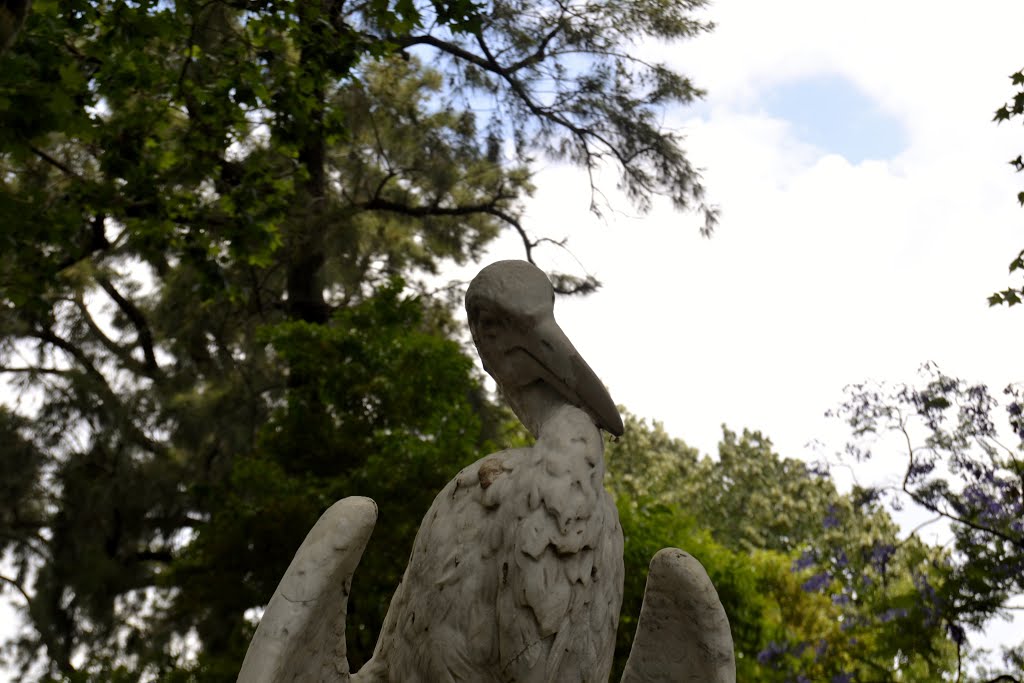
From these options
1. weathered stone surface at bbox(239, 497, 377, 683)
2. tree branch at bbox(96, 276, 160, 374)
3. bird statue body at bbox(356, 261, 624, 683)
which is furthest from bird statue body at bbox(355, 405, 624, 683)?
tree branch at bbox(96, 276, 160, 374)

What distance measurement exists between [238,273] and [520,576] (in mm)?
10898

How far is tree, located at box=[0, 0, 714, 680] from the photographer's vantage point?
24.3 feet

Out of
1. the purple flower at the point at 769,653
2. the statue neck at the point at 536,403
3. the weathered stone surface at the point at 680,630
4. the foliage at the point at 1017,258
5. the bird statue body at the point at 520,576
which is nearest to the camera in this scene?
the bird statue body at the point at 520,576

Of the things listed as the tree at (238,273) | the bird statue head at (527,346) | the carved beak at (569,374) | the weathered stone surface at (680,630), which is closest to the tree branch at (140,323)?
the tree at (238,273)

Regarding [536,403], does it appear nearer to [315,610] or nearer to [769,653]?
[315,610]

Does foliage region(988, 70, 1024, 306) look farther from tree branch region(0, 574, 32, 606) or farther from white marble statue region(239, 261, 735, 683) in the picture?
tree branch region(0, 574, 32, 606)

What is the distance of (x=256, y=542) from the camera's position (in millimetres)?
8406

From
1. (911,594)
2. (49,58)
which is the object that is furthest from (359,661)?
(49,58)

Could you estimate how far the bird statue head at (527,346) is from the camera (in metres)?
2.51

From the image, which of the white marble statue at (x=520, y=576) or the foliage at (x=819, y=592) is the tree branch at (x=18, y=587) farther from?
the white marble statue at (x=520, y=576)

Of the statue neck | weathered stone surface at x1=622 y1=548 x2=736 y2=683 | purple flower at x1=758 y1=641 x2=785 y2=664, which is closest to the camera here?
weathered stone surface at x1=622 y1=548 x2=736 y2=683

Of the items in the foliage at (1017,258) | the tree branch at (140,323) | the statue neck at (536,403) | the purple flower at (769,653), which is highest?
the tree branch at (140,323)

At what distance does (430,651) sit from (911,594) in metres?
6.49

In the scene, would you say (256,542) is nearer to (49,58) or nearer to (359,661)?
(359,661)
